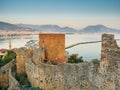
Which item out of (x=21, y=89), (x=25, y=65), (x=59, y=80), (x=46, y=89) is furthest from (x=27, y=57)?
(x=59, y=80)

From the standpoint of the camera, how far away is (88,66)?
38.4 ft

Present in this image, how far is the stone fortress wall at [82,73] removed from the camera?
9.91 m

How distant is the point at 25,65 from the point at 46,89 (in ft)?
17.3

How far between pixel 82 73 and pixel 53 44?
1131 centimetres

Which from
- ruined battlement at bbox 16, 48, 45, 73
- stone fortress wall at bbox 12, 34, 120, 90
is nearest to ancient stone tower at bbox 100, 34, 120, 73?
stone fortress wall at bbox 12, 34, 120, 90

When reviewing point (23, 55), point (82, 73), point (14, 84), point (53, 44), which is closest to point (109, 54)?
point (82, 73)

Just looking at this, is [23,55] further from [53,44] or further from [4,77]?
[53,44]

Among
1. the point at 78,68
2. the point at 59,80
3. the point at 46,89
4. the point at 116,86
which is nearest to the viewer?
the point at 116,86

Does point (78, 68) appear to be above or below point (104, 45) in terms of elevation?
below

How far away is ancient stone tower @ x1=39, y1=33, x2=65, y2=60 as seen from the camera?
2330 cm

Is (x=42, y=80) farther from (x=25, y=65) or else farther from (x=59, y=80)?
(x=25, y=65)

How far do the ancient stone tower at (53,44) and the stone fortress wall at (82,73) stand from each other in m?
3.55

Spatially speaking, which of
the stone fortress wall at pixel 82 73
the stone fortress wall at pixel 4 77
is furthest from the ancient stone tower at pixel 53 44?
the stone fortress wall at pixel 82 73

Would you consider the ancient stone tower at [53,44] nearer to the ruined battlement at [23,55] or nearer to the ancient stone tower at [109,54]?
the ruined battlement at [23,55]
